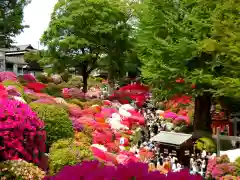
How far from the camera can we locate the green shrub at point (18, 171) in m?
8.12

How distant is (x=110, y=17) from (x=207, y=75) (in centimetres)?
1654

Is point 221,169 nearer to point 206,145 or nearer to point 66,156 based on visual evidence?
point 66,156

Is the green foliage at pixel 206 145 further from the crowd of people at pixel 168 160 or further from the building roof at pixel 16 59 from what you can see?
the building roof at pixel 16 59

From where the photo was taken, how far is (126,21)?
3716 cm

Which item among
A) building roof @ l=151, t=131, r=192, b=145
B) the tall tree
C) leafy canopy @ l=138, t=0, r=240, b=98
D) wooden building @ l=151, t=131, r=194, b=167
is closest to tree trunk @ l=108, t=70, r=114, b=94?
the tall tree

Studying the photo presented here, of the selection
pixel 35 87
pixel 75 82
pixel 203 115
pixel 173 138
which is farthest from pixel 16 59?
pixel 173 138

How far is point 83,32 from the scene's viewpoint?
3372cm

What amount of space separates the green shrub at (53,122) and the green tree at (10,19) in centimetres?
1750

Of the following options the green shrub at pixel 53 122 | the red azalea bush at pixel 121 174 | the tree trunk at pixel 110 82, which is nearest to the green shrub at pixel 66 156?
the green shrub at pixel 53 122

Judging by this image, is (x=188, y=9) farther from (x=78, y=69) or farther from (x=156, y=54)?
(x=78, y=69)

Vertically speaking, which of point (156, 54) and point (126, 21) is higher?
point (126, 21)

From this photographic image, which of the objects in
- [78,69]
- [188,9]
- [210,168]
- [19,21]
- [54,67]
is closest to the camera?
[210,168]

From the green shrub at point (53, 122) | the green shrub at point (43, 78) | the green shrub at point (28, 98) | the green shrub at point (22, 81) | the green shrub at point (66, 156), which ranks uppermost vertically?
the green shrub at point (43, 78)

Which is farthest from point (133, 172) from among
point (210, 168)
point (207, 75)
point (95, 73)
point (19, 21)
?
point (95, 73)
